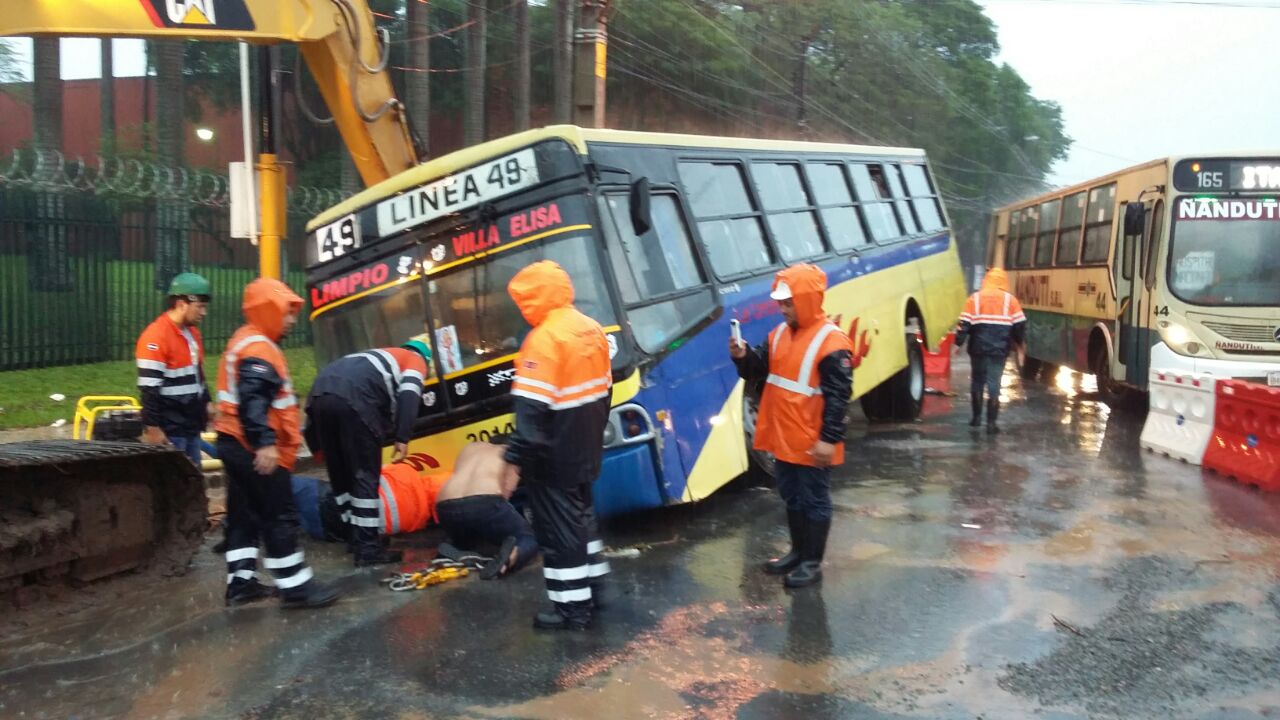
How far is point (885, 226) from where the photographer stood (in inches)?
523

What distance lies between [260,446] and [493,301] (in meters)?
1.97

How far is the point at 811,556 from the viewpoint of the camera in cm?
666

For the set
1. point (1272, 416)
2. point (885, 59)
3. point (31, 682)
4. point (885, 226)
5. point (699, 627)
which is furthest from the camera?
point (885, 59)

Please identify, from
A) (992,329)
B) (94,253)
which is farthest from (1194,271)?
(94,253)

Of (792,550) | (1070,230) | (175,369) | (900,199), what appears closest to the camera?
(792,550)

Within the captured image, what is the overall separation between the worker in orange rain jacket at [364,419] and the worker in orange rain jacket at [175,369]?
3.92 ft

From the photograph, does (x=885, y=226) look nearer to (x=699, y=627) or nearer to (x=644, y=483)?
(x=644, y=483)

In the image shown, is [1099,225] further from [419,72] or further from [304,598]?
[304,598]

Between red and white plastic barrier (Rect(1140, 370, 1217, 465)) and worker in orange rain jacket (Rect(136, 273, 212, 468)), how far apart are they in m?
8.49

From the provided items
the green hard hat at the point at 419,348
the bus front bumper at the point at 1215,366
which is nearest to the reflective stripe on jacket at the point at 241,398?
the green hard hat at the point at 419,348

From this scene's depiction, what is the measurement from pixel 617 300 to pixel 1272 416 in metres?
5.81

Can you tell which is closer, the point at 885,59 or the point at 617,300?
the point at 617,300

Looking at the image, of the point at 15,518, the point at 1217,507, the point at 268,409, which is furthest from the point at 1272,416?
the point at 15,518

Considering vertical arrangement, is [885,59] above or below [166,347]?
above
